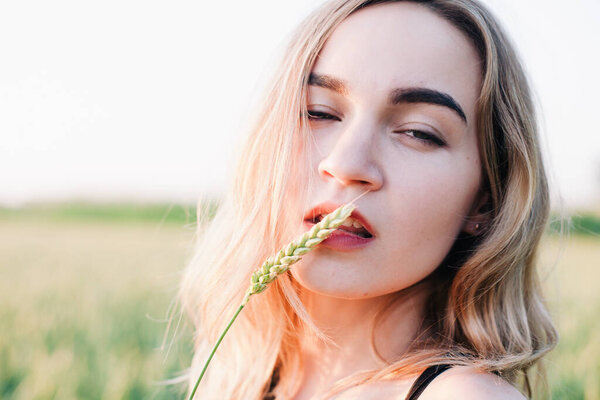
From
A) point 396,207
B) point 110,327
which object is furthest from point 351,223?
point 110,327

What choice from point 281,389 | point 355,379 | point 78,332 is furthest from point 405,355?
point 78,332

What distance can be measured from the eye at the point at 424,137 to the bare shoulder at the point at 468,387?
603 mm

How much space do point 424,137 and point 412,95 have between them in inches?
5.1

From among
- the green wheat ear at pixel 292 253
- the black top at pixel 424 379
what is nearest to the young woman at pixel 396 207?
the black top at pixel 424 379

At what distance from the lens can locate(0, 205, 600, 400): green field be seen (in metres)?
2.79

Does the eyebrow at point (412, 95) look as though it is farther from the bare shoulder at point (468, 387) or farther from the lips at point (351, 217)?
the bare shoulder at point (468, 387)

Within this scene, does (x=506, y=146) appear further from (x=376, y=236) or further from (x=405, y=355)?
(x=405, y=355)

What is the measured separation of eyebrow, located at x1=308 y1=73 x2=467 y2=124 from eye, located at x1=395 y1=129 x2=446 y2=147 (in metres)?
0.08

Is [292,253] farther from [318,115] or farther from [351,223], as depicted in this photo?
[318,115]

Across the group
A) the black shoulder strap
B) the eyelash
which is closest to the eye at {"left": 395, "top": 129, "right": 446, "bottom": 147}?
the eyelash

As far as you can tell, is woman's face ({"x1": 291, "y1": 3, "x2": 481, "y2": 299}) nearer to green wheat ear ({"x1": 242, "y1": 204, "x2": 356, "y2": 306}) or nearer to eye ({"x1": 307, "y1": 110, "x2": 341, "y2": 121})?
eye ({"x1": 307, "y1": 110, "x2": 341, "y2": 121})

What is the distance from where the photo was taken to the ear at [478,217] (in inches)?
69.6

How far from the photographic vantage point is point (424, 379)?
1507 millimetres

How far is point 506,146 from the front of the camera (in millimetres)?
1770
